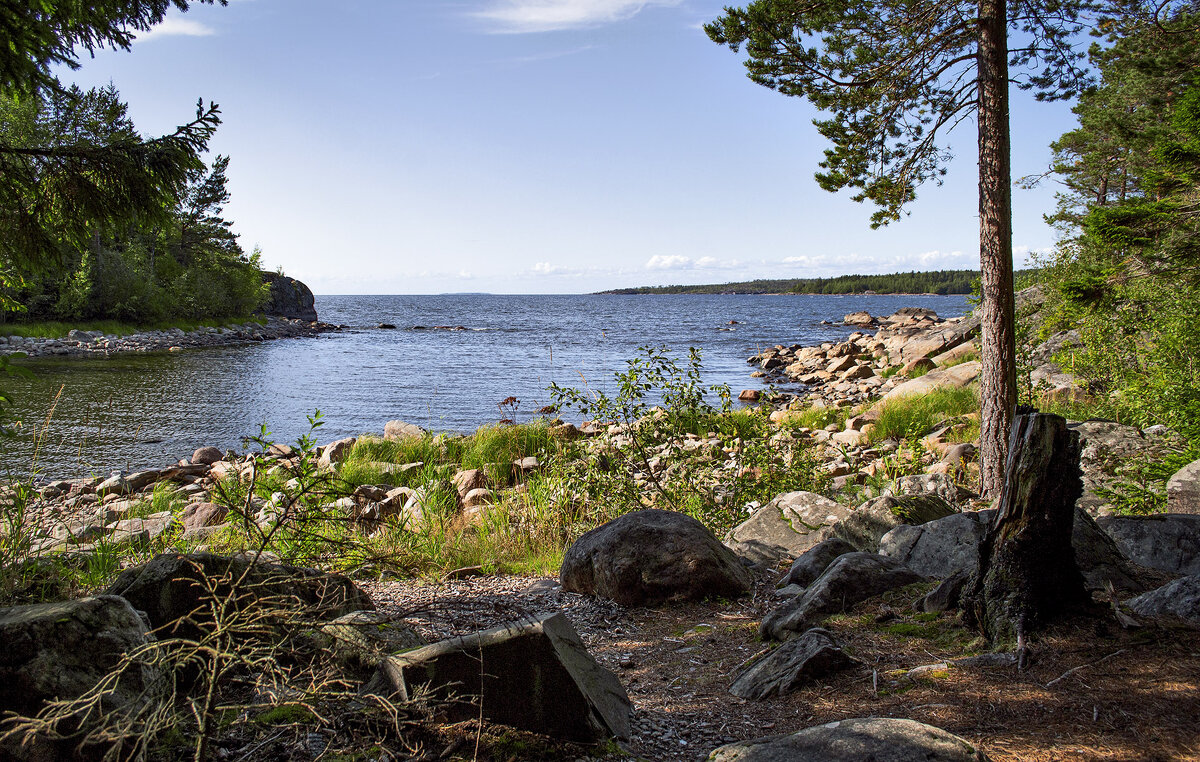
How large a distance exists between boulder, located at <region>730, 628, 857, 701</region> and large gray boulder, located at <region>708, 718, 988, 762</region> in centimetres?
78

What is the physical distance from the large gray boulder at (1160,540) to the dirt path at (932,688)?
1.72 m

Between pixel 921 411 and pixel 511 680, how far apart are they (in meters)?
12.3

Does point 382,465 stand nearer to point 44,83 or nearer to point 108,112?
point 44,83

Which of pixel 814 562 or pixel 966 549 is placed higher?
pixel 966 549

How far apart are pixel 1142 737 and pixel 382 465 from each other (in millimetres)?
10383

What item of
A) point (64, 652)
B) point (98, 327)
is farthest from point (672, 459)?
point (98, 327)

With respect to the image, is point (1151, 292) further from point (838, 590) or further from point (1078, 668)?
point (1078, 668)

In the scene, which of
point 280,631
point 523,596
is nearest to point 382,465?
point 523,596

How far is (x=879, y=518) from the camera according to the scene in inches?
231

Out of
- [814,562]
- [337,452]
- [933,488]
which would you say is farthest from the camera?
[337,452]

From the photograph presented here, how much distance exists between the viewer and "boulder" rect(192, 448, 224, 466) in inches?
529

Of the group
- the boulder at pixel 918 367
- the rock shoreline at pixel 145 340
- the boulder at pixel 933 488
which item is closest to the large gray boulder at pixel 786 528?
the boulder at pixel 933 488

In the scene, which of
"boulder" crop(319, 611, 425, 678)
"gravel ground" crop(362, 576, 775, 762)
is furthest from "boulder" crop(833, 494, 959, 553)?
"boulder" crop(319, 611, 425, 678)

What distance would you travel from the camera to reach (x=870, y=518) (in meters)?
5.89
